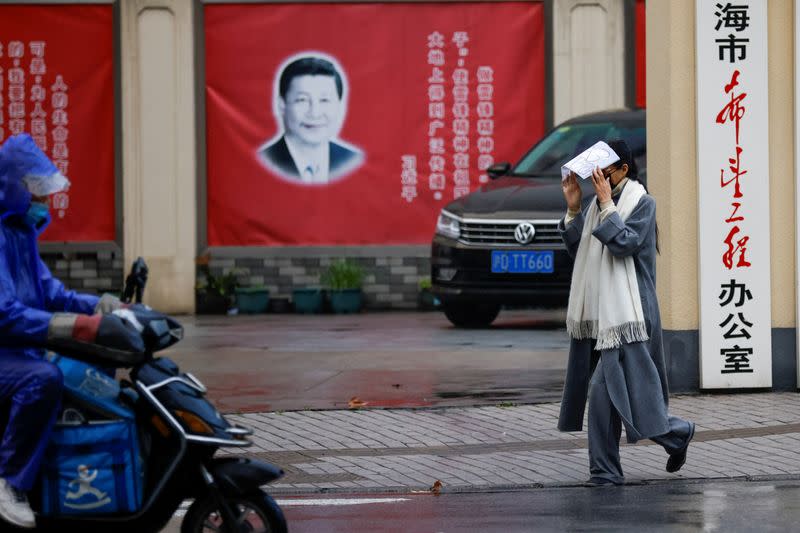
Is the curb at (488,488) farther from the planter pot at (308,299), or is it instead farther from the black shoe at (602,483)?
the planter pot at (308,299)

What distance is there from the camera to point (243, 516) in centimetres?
564

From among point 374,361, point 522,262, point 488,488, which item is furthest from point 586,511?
point 522,262

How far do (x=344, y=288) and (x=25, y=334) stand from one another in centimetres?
1262

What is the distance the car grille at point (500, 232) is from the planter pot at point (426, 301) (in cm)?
353

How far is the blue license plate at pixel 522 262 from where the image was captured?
14.3 m

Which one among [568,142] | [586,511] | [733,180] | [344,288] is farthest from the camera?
[344,288]

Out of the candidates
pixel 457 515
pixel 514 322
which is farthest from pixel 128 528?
pixel 514 322

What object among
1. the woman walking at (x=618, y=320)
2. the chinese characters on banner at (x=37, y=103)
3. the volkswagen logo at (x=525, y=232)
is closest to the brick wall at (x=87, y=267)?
the chinese characters on banner at (x=37, y=103)

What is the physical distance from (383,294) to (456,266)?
12.6 feet

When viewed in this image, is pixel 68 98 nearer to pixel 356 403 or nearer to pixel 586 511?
pixel 356 403

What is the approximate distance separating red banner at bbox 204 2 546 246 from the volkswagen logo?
14.0 feet

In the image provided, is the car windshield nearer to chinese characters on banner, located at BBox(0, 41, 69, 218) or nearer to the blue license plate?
the blue license plate

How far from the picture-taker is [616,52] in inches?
727

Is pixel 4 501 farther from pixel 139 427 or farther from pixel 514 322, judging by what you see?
pixel 514 322
